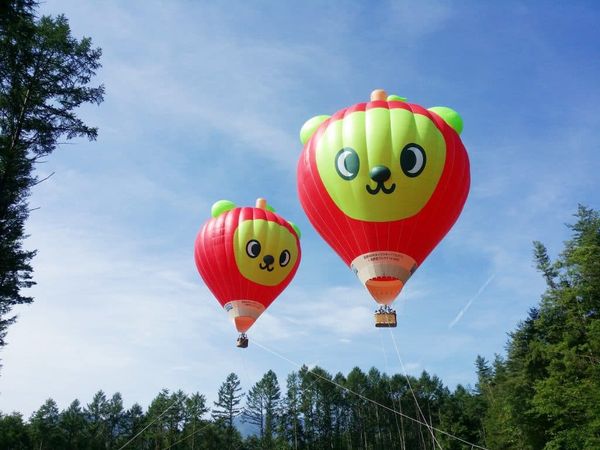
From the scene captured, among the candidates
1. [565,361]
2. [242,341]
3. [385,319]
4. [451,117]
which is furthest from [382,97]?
[565,361]

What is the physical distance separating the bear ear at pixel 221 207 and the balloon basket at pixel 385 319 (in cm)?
866

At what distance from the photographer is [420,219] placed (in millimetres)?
13062

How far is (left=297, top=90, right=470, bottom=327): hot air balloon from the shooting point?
12.7m

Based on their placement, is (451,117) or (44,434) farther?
(44,434)

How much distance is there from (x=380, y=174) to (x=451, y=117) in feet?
11.3

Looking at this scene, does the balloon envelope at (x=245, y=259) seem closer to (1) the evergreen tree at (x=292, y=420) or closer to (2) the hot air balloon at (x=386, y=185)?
(2) the hot air balloon at (x=386, y=185)

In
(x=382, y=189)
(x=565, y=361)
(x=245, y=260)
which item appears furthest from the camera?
(x=565, y=361)

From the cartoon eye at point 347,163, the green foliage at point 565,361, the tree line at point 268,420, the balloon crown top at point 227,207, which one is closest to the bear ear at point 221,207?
the balloon crown top at point 227,207

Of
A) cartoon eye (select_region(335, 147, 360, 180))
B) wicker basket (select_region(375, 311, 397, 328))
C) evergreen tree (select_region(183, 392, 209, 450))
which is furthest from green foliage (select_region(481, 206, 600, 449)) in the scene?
evergreen tree (select_region(183, 392, 209, 450))

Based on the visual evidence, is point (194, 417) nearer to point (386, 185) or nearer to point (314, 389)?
point (314, 389)

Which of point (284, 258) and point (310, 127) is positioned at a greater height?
point (310, 127)

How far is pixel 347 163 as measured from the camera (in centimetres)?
1295

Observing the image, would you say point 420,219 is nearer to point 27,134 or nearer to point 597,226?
point 27,134

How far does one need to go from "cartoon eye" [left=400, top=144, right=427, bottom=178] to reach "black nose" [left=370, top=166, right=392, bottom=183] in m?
0.43
